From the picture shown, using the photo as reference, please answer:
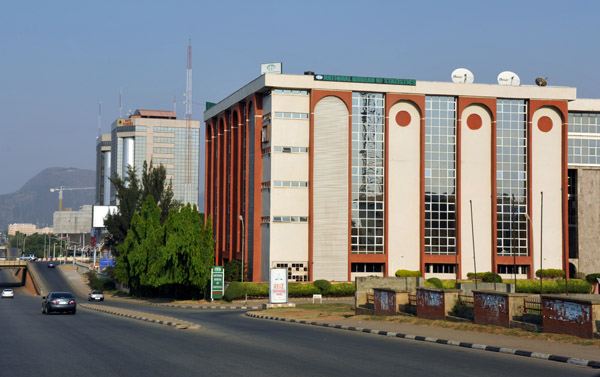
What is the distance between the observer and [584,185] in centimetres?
9044

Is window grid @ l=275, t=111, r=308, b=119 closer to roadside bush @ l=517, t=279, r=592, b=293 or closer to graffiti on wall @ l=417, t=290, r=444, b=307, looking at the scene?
roadside bush @ l=517, t=279, r=592, b=293

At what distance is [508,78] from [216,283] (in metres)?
42.9

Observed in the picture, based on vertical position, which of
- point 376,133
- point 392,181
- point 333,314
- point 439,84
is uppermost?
point 439,84

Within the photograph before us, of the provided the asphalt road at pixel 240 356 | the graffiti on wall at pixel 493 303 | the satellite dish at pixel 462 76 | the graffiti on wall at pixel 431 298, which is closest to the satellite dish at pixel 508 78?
the satellite dish at pixel 462 76

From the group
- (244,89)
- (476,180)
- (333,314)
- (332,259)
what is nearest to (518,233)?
(476,180)

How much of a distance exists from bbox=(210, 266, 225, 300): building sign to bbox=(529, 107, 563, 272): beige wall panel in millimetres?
36927

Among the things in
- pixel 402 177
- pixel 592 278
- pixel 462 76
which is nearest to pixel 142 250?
pixel 402 177

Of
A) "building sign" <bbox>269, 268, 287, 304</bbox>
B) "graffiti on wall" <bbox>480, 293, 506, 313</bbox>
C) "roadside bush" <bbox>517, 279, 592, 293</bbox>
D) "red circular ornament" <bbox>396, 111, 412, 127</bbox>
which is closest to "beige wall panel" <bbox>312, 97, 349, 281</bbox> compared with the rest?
"red circular ornament" <bbox>396, 111, 412, 127</bbox>

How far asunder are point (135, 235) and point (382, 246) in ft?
108

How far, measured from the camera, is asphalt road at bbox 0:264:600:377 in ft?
62.7

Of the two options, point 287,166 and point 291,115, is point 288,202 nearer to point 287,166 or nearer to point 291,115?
point 287,166

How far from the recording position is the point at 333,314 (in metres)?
47.2

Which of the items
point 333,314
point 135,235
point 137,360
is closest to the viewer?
point 137,360

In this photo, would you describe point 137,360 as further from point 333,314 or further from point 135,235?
point 135,235
